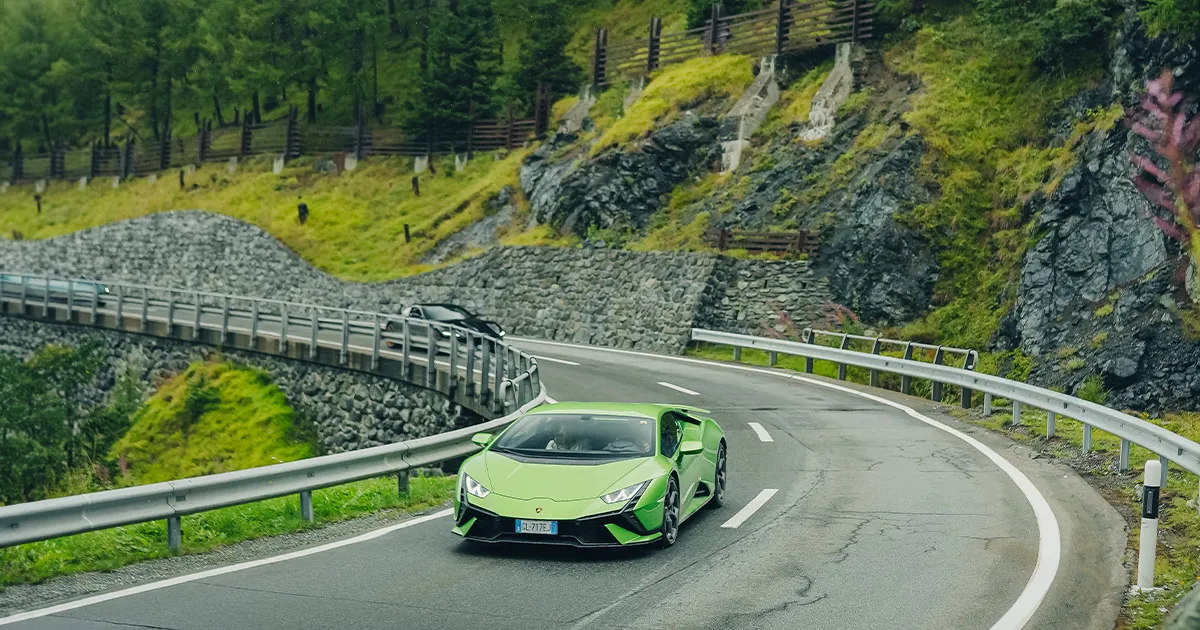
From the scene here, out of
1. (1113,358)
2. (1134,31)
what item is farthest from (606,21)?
(1113,358)

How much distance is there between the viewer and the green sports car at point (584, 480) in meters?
9.14

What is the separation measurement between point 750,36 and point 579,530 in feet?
121

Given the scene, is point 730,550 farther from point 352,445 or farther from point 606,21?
point 606,21

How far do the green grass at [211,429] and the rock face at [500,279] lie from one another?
9485 mm

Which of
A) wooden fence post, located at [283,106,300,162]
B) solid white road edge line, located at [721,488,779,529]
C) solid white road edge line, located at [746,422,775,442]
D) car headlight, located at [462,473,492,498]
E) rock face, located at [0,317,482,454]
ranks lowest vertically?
rock face, located at [0,317,482,454]

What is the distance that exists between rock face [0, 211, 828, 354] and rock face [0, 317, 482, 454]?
8887mm

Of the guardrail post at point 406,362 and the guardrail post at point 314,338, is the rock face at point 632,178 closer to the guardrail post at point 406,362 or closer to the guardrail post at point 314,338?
the guardrail post at point 314,338

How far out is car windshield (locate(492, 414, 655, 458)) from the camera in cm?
1010

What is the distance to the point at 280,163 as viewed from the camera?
6144 centimetres

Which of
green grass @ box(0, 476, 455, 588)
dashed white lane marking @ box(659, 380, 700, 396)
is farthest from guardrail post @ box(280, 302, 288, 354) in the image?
green grass @ box(0, 476, 455, 588)

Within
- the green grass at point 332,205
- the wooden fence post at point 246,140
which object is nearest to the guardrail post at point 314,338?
the green grass at point 332,205

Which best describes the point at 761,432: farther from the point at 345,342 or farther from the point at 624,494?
the point at 345,342

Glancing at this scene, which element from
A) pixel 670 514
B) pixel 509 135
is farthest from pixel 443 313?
pixel 509 135

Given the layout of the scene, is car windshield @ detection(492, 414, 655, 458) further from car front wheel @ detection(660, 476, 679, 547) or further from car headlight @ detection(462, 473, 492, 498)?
car headlight @ detection(462, 473, 492, 498)
